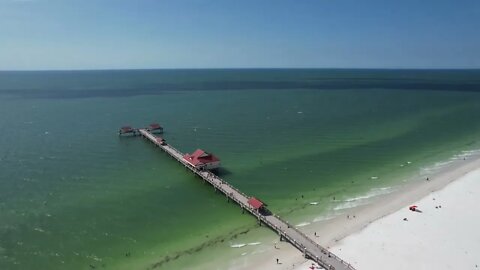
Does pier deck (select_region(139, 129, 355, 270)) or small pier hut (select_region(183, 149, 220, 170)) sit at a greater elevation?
small pier hut (select_region(183, 149, 220, 170))

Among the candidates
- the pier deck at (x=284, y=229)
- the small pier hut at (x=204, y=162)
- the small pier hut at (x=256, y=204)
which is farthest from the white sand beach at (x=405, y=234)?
the small pier hut at (x=204, y=162)

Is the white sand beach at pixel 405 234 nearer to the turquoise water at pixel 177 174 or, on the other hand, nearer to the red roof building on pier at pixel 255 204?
the turquoise water at pixel 177 174

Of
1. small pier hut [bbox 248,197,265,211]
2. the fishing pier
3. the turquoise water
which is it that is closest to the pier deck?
the fishing pier

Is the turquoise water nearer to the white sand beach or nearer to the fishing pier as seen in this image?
the fishing pier

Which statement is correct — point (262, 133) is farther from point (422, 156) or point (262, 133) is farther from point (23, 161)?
point (23, 161)

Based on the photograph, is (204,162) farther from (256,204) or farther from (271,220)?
(271,220)

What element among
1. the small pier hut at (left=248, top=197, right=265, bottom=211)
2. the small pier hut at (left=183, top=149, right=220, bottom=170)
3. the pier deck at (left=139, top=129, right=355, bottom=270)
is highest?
the small pier hut at (left=183, top=149, right=220, bottom=170)

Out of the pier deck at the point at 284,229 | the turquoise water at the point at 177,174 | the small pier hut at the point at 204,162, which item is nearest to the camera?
the pier deck at the point at 284,229
